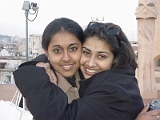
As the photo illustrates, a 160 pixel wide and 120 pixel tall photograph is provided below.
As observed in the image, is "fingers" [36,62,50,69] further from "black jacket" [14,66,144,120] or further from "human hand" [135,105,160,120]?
"human hand" [135,105,160,120]

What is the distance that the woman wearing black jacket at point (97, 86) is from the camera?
1005 millimetres

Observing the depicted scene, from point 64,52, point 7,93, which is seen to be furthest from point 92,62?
point 7,93

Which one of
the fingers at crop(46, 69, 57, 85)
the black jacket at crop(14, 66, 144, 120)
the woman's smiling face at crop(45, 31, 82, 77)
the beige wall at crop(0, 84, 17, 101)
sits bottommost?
the beige wall at crop(0, 84, 17, 101)

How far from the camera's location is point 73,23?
125 cm

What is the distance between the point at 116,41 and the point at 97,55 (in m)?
0.11

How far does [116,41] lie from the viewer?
46.2 inches

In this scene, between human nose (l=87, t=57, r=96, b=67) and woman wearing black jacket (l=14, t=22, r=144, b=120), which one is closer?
woman wearing black jacket (l=14, t=22, r=144, b=120)

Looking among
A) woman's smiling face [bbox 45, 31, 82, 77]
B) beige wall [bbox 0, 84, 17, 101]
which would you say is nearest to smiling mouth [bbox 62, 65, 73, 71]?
woman's smiling face [bbox 45, 31, 82, 77]

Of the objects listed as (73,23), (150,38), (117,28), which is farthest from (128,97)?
(150,38)

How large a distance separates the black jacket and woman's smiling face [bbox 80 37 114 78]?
92 mm

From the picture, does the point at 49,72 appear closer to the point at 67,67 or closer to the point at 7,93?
the point at 67,67

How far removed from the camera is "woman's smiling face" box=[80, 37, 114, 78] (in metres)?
1.16

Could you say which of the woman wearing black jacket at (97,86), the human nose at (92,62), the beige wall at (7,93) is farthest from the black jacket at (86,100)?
the beige wall at (7,93)

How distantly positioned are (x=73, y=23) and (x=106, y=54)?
238 mm
